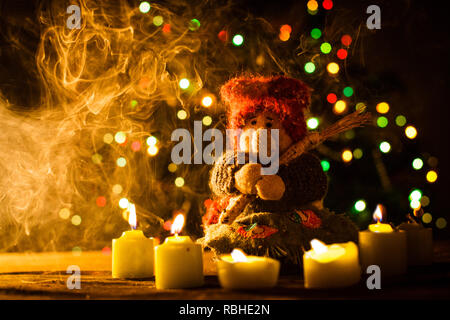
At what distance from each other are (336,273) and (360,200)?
1436 mm

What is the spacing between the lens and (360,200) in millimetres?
2531

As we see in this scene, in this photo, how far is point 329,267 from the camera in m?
1.16

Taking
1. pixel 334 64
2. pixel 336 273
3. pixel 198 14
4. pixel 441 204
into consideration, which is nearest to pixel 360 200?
pixel 441 204

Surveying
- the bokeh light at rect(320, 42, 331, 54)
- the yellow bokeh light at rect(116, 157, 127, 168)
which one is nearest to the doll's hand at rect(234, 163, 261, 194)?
the bokeh light at rect(320, 42, 331, 54)

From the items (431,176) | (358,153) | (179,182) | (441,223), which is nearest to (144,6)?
(179,182)

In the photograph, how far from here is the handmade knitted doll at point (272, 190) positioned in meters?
1.48

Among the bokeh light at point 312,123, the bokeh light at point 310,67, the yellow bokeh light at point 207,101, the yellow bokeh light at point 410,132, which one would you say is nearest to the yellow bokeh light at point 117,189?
the yellow bokeh light at point 207,101

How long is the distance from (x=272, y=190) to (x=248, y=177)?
0.09m

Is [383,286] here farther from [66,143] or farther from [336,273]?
→ [66,143]

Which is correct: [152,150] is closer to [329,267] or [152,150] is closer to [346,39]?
[346,39]

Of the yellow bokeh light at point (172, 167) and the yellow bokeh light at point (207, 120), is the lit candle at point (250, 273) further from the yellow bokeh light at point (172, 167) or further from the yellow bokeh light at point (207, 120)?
the yellow bokeh light at point (172, 167)

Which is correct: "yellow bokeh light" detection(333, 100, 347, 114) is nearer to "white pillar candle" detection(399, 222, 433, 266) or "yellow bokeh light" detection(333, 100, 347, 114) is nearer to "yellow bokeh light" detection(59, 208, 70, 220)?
"white pillar candle" detection(399, 222, 433, 266)

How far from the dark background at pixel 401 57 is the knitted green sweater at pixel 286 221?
1017 millimetres

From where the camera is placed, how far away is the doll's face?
1.66m
